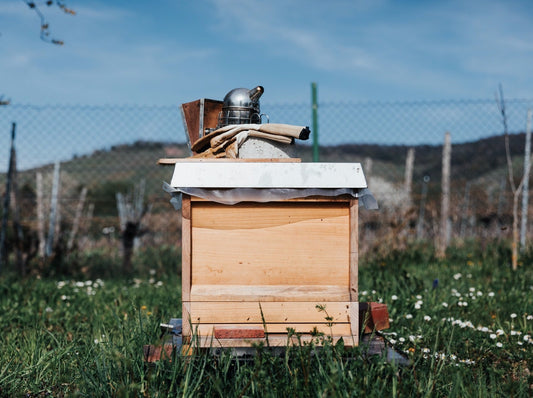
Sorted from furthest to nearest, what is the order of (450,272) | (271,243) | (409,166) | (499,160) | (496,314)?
(499,160) < (409,166) < (450,272) < (496,314) < (271,243)

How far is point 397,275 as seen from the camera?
6.14 meters

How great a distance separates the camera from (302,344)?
2.98 m

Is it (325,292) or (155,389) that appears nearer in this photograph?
(155,389)

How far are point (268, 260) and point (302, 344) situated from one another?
1.74 ft

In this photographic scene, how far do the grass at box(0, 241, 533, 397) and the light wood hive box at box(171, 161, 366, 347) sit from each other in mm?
192

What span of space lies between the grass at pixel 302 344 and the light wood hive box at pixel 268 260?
19 centimetres

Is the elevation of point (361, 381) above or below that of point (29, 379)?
above

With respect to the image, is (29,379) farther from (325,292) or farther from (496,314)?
(496,314)

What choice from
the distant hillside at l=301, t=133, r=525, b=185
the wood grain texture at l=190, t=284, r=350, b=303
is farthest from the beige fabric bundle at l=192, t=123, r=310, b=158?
the distant hillside at l=301, t=133, r=525, b=185

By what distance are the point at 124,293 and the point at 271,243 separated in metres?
3.62

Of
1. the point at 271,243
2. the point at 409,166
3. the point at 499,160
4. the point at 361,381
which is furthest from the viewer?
the point at 499,160

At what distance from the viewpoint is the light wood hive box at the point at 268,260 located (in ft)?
9.70

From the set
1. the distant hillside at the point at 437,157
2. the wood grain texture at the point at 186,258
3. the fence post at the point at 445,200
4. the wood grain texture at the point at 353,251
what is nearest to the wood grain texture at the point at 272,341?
the wood grain texture at the point at 186,258

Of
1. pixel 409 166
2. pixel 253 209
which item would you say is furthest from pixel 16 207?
pixel 409 166
